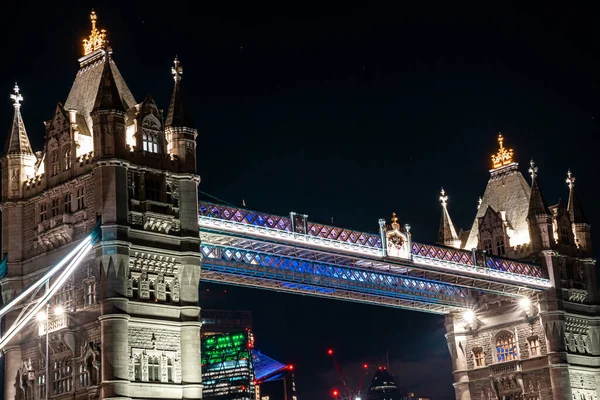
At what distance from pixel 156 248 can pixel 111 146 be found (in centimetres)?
628

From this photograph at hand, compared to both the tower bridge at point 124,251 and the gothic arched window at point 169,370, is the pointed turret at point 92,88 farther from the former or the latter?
the gothic arched window at point 169,370

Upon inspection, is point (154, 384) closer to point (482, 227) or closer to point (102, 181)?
point (102, 181)

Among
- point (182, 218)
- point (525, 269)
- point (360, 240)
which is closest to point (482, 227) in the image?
point (525, 269)

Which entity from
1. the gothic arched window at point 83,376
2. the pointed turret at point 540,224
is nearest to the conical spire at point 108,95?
the gothic arched window at point 83,376

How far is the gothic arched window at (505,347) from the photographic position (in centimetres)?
9618

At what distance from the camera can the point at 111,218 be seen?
62.4 meters

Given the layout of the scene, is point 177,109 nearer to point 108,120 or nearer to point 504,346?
point 108,120

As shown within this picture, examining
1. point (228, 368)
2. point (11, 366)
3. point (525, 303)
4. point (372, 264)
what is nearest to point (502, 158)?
point (525, 303)

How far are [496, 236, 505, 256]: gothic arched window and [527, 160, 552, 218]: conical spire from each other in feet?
12.4

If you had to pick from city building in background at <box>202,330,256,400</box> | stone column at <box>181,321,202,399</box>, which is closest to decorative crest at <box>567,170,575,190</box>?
stone column at <box>181,321,202,399</box>

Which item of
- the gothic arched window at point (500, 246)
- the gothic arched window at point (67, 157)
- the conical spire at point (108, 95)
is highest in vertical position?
the conical spire at point (108, 95)

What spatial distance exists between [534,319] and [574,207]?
1227 centimetres

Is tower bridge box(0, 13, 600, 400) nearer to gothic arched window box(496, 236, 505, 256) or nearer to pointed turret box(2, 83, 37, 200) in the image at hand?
pointed turret box(2, 83, 37, 200)

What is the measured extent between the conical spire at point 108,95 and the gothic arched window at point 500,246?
4469 centimetres
